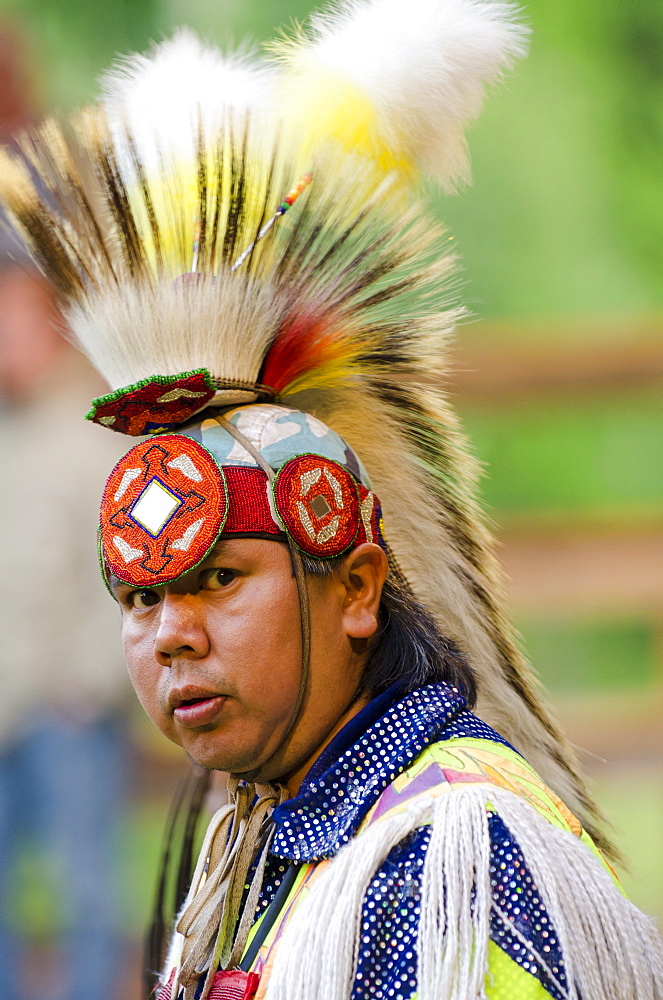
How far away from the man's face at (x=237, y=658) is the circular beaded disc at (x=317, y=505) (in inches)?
1.8

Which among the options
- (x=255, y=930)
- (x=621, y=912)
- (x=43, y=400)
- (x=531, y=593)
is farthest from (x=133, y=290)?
(x=531, y=593)

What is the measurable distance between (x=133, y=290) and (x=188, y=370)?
0.52 ft

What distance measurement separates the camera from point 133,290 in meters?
1.70

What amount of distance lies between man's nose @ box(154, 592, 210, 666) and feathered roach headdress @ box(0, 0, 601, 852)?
5 cm

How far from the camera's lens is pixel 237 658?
4.99 feet

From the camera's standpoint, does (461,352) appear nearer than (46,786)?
No

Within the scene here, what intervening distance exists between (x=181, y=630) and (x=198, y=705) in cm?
11

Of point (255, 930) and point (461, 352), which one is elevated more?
point (461, 352)

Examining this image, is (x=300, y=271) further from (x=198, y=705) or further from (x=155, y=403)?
(x=198, y=705)

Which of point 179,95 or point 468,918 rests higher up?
point 179,95

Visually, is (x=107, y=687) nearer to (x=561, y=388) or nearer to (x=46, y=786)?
(x=46, y=786)

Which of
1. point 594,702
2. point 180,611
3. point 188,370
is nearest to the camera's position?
point 180,611

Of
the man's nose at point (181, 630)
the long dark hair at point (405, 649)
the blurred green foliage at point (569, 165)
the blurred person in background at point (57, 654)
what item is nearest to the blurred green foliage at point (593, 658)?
the blurred green foliage at point (569, 165)

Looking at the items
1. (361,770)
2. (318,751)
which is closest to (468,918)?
(361,770)
